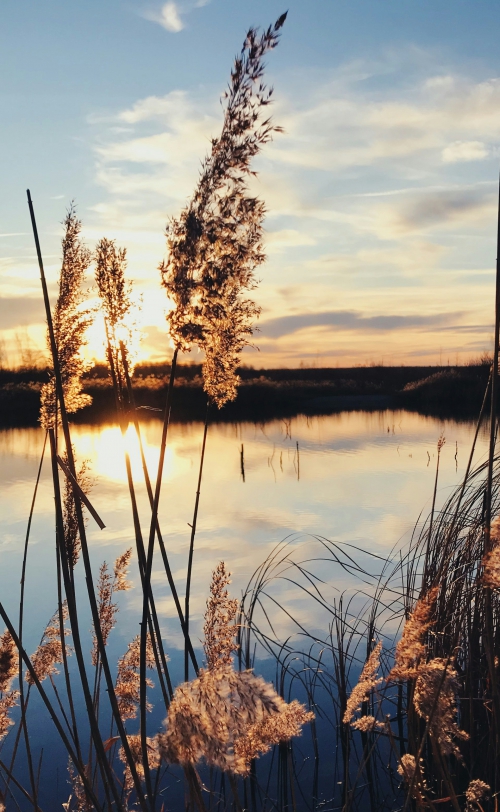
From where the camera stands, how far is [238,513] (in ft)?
36.3

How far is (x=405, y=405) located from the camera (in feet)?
117

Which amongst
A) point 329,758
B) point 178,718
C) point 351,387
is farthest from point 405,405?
point 178,718

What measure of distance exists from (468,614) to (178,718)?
2.34 meters

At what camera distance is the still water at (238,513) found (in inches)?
236

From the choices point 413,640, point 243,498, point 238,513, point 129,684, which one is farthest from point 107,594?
point 243,498

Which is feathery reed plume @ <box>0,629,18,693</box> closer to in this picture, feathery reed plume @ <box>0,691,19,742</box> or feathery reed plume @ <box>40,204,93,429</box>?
feathery reed plume @ <box>0,691,19,742</box>

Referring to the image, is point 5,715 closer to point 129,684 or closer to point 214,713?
point 129,684

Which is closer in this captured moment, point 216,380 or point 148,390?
point 216,380

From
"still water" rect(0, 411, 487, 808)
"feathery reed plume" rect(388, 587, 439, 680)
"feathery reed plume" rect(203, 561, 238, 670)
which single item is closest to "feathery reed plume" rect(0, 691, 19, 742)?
"feathery reed plume" rect(203, 561, 238, 670)

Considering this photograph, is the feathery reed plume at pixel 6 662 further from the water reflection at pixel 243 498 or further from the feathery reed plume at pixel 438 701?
the feathery reed plume at pixel 438 701

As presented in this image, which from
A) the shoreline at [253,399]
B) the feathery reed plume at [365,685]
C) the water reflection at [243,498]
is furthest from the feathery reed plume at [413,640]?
the shoreline at [253,399]

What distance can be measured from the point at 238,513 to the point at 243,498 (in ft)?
4.34

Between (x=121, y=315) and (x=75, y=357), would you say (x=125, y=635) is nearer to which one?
(x=75, y=357)

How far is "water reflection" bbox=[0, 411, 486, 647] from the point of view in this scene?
7.69 meters
